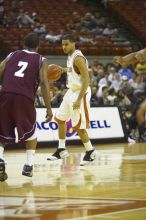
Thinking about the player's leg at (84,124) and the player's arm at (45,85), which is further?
the player's leg at (84,124)

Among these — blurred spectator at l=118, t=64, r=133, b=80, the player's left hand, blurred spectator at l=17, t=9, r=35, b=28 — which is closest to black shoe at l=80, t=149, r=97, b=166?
the player's left hand

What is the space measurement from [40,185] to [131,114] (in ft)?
33.8

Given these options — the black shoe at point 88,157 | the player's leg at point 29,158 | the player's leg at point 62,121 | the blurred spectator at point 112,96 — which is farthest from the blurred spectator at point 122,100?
the player's leg at point 29,158

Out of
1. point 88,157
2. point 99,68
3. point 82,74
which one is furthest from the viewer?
point 99,68

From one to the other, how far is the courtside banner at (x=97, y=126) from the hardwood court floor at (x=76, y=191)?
15.0ft

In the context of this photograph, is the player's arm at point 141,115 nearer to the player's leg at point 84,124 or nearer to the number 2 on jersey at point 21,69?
the number 2 on jersey at point 21,69

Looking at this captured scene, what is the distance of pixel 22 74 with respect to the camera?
837 cm

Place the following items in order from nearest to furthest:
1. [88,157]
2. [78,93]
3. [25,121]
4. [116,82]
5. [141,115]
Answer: [141,115] < [25,121] < [88,157] < [78,93] < [116,82]

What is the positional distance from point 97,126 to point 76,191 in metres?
9.83

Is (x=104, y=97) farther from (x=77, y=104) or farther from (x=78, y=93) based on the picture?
(x=77, y=104)

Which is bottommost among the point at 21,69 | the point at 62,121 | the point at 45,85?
the point at 62,121

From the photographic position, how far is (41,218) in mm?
5316

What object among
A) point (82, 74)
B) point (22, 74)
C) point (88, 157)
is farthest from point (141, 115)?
point (88, 157)

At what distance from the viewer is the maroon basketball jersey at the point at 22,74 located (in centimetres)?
Result: 834
